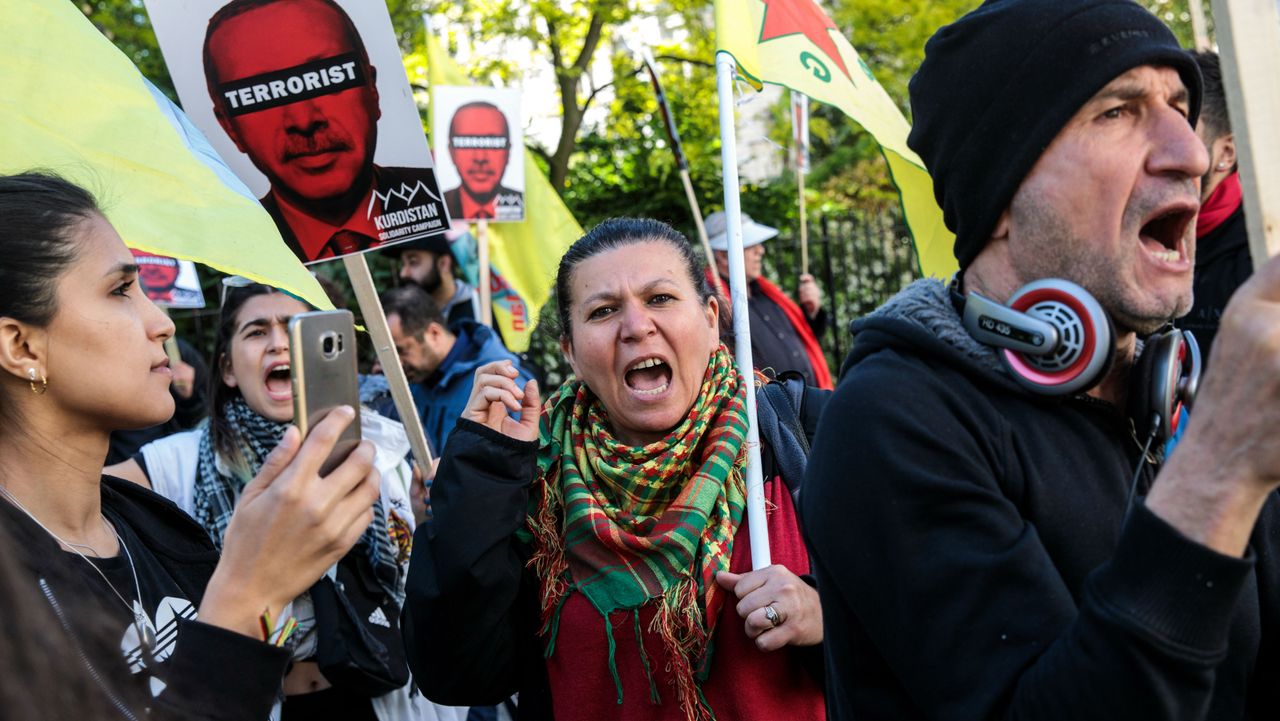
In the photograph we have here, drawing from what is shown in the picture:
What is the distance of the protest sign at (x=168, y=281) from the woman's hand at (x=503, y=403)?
4.76 meters

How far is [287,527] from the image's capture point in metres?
1.47

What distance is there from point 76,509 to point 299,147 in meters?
1.32

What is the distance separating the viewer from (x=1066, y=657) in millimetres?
1259

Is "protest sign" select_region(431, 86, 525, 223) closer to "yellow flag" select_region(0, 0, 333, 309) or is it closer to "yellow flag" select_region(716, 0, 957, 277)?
"yellow flag" select_region(716, 0, 957, 277)

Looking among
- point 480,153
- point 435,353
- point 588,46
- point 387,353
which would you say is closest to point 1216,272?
point 387,353

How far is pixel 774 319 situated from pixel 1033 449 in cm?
573

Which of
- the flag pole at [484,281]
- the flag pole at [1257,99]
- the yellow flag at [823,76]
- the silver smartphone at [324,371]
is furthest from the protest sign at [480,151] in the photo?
the flag pole at [1257,99]

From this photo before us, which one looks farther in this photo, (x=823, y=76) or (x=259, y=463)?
(x=259, y=463)

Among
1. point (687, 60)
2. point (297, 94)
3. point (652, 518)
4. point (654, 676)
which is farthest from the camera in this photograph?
point (687, 60)

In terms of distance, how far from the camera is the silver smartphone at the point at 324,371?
1438 millimetres

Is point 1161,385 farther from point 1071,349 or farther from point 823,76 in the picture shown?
point 823,76

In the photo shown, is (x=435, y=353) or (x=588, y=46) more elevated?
(x=588, y=46)

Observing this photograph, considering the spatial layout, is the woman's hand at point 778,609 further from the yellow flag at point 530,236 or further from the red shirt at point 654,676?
the yellow flag at point 530,236

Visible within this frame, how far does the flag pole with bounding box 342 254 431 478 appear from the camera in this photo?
300 centimetres
